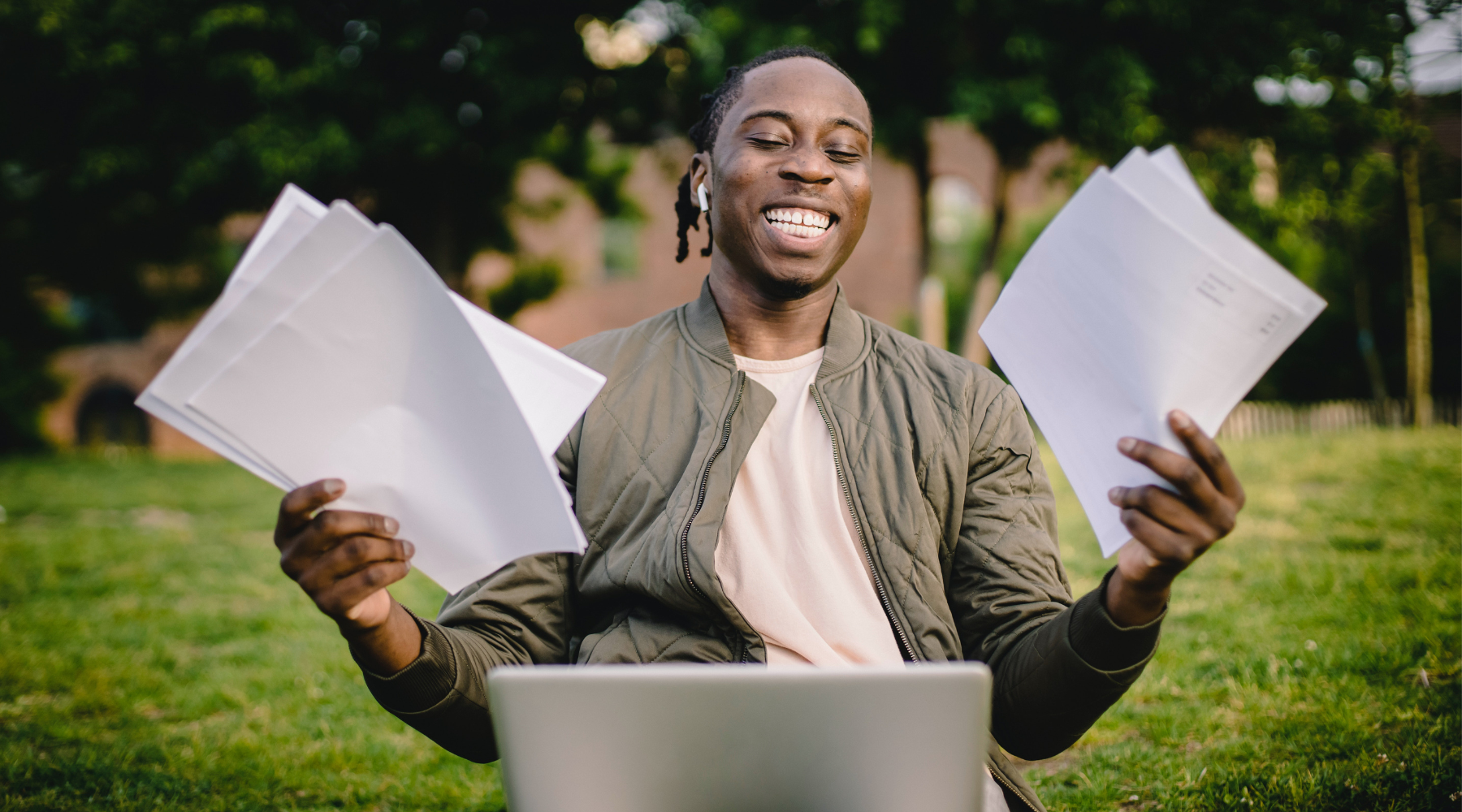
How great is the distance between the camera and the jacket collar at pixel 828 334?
201cm

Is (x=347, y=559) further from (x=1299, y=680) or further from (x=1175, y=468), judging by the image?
(x=1299, y=680)

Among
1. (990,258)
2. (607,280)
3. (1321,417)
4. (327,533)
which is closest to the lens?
(327,533)

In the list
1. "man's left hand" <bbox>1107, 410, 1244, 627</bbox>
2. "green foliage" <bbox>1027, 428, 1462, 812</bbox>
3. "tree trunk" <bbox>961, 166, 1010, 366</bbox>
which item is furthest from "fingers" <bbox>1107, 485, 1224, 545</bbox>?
"tree trunk" <bbox>961, 166, 1010, 366</bbox>

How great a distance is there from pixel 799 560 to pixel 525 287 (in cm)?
1453

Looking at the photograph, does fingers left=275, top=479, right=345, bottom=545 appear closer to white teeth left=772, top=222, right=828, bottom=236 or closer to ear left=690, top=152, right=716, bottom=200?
white teeth left=772, top=222, right=828, bottom=236

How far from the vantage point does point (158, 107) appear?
11602mm

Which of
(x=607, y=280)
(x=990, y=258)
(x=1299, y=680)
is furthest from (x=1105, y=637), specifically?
(x=607, y=280)

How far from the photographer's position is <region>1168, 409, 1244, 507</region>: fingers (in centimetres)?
121

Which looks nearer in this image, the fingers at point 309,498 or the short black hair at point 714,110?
the fingers at point 309,498

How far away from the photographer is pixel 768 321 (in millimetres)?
2090

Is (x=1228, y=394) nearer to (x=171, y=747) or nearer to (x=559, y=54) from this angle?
(x=171, y=747)

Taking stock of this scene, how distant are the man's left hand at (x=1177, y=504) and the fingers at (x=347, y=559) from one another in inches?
39.1

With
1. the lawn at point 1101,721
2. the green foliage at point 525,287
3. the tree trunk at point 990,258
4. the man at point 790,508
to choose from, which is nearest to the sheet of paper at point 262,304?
the man at point 790,508

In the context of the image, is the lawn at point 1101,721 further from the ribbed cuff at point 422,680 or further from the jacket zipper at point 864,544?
the ribbed cuff at point 422,680
